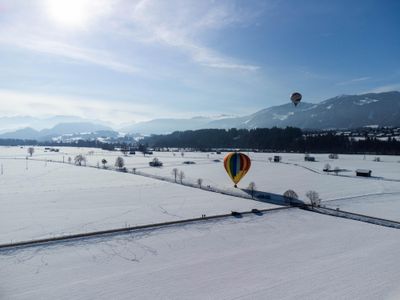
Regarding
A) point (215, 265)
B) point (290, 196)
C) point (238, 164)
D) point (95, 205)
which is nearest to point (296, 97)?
point (238, 164)

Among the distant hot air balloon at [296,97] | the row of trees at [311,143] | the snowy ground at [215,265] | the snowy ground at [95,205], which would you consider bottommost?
the snowy ground at [215,265]

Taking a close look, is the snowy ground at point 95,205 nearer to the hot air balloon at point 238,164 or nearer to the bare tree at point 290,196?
the bare tree at point 290,196

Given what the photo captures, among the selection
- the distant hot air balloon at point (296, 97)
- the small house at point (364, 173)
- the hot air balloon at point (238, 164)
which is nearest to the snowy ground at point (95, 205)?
the hot air balloon at point (238, 164)

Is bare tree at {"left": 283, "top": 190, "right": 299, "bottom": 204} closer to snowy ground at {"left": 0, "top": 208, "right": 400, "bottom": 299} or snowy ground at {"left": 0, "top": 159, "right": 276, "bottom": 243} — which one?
snowy ground at {"left": 0, "top": 159, "right": 276, "bottom": 243}

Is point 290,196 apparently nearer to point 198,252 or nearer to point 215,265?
point 198,252

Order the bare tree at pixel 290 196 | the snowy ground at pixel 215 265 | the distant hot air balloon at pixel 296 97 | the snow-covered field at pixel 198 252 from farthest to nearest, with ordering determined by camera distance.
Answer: the distant hot air balloon at pixel 296 97
the bare tree at pixel 290 196
the snow-covered field at pixel 198 252
the snowy ground at pixel 215 265

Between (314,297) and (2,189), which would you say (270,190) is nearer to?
(314,297)

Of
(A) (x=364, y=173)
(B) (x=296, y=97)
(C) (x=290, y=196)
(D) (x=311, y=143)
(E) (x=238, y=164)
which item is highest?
(B) (x=296, y=97)

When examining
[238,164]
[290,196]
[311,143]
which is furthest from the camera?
[311,143]

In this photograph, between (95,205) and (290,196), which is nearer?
(95,205)
